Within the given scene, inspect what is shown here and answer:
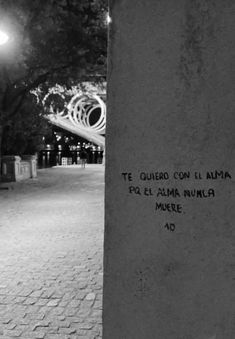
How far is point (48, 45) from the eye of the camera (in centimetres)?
1642

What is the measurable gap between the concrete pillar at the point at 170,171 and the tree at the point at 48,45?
38.3ft

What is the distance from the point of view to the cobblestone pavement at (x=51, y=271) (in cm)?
404

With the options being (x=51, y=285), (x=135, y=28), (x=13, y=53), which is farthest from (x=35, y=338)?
(x=13, y=53)

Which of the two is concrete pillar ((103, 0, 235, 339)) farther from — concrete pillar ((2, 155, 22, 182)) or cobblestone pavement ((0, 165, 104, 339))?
concrete pillar ((2, 155, 22, 182))

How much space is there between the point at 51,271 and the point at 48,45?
42.7 ft

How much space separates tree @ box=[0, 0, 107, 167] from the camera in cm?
1402

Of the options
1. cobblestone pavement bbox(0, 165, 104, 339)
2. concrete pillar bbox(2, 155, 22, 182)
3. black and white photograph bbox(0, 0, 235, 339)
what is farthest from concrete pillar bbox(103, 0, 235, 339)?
concrete pillar bbox(2, 155, 22, 182)

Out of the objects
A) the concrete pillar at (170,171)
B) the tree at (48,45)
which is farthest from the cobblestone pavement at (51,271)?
the tree at (48,45)

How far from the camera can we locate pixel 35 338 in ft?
12.3

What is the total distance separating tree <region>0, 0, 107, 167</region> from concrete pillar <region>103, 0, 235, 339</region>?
11.7m

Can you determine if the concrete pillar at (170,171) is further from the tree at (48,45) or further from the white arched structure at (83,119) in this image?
the white arched structure at (83,119)

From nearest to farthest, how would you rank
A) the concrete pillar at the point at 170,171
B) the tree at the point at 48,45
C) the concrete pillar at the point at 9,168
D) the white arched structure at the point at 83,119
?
the concrete pillar at the point at 170,171 < the tree at the point at 48,45 < the concrete pillar at the point at 9,168 < the white arched structure at the point at 83,119

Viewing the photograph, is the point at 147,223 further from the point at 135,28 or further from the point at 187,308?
the point at 135,28

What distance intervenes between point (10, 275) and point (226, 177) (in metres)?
4.41
